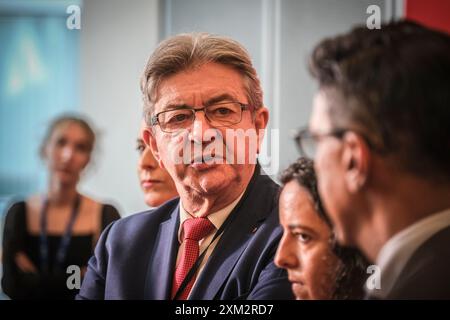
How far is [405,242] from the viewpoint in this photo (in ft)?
5.28

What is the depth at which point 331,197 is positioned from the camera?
1.67 meters

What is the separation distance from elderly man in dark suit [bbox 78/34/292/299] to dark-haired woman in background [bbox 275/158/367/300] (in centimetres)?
5

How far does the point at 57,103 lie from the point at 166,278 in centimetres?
71

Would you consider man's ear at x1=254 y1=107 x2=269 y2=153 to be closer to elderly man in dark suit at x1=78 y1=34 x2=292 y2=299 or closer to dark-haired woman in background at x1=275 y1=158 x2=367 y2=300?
elderly man in dark suit at x1=78 y1=34 x2=292 y2=299

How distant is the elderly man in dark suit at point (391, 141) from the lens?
1.55 m

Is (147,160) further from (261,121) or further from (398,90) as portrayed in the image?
(398,90)

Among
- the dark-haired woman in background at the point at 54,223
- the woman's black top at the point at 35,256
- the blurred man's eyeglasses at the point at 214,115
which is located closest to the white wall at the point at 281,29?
the blurred man's eyeglasses at the point at 214,115

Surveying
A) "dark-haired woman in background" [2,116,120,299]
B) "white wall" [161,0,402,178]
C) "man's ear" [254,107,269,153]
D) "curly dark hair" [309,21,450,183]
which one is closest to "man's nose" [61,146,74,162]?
"dark-haired woman in background" [2,116,120,299]

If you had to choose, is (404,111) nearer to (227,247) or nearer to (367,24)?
(367,24)

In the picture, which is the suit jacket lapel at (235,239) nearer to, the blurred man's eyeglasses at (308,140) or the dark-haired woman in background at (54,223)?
the blurred man's eyeglasses at (308,140)

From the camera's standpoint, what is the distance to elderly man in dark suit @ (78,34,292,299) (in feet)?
6.06

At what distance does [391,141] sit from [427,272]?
14.6 inches

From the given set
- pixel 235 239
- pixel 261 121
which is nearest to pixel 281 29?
pixel 261 121

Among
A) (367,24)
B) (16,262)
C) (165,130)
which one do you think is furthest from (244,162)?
(16,262)
